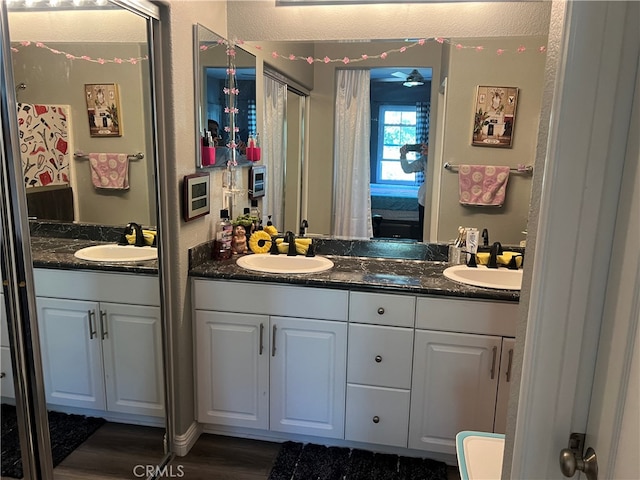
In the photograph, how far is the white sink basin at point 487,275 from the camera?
89.8 inches

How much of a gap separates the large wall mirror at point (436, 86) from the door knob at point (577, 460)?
169cm

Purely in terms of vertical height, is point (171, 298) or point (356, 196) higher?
point (356, 196)

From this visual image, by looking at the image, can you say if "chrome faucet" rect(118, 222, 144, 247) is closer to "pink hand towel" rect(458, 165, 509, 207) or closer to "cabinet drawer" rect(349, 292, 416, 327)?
"cabinet drawer" rect(349, 292, 416, 327)

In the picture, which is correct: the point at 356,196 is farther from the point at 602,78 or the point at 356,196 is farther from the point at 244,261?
the point at 602,78

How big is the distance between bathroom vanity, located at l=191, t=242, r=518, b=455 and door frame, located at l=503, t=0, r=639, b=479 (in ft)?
3.82

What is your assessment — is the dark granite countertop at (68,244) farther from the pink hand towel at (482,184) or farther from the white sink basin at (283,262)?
the pink hand towel at (482,184)

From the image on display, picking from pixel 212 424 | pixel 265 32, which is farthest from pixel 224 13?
pixel 212 424

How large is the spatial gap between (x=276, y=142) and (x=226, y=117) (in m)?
0.32

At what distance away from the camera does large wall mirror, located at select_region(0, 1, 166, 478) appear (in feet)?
4.69

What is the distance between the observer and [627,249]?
78 centimetres

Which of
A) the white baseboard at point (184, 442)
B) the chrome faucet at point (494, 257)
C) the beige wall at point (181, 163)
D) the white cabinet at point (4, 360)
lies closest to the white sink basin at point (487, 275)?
the chrome faucet at point (494, 257)

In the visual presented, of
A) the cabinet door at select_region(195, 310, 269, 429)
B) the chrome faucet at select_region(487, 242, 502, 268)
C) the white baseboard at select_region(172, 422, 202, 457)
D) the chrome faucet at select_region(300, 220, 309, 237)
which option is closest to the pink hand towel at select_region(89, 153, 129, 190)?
the cabinet door at select_region(195, 310, 269, 429)

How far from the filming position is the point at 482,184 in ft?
8.07

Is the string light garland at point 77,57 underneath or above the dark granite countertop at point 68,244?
above
